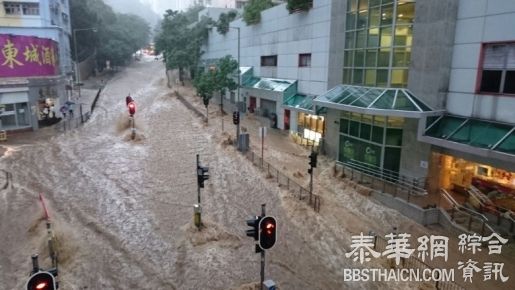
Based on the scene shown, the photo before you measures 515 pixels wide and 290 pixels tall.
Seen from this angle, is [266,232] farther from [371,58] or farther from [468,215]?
[371,58]

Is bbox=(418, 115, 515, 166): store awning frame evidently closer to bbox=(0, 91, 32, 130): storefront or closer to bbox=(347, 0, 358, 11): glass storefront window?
bbox=(347, 0, 358, 11): glass storefront window

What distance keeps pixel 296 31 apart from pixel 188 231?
71.5 ft

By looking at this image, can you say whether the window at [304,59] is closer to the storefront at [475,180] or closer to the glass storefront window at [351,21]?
the glass storefront window at [351,21]

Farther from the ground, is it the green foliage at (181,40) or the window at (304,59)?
the green foliage at (181,40)

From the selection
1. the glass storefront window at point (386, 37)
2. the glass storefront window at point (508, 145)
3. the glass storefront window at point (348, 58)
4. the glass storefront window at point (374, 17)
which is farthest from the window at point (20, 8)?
the glass storefront window at point (508, 145)

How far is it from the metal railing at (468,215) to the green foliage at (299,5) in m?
18.5

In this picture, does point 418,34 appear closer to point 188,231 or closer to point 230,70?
point 188,231

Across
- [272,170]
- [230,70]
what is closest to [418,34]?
[272,170]

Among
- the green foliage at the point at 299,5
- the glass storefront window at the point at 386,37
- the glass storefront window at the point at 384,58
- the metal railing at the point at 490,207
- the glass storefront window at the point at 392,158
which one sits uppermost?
the green foliage at the point at 299,5

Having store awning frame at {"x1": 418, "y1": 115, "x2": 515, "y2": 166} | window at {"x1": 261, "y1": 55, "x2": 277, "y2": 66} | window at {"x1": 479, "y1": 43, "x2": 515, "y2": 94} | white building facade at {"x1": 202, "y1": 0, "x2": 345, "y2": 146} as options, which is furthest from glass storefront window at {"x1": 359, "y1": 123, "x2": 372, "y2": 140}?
window at {"x1": 261, "y1": 55, "x2": 277, "y2": 66}

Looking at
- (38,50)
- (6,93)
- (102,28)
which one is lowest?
(6,93)

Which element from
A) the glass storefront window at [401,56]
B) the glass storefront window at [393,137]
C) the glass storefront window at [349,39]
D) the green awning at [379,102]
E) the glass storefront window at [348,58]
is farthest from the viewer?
the glass storefront window at [348,58]

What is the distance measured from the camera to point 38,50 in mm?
35719

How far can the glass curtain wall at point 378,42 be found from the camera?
66.2 feet
